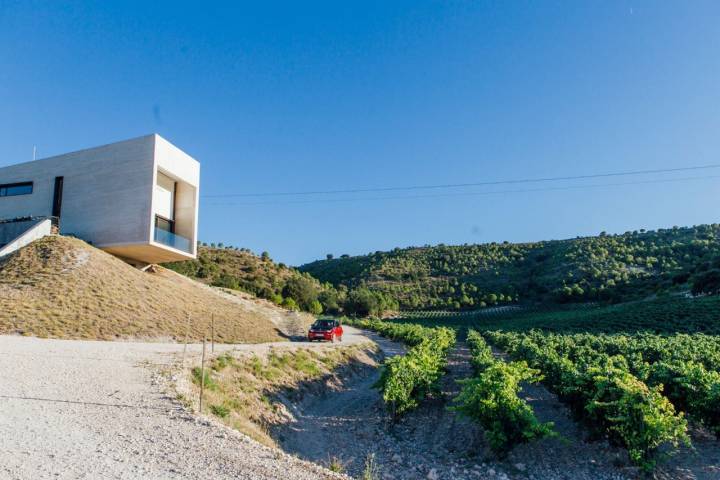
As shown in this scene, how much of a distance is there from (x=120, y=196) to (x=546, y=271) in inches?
2931

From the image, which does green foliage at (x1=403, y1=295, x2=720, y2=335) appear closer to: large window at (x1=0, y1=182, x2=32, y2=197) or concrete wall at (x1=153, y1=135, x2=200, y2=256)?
concrete wall at (x1=153, y1=135, x2=200, y2=256)

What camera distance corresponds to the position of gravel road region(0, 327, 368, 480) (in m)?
5.59

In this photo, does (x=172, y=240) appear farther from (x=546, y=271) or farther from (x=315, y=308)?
(x=546, y=271)

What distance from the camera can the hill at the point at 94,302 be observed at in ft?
60.0

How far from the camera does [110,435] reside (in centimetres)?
671

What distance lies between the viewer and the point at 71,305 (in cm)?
1978

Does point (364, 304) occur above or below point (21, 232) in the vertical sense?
below

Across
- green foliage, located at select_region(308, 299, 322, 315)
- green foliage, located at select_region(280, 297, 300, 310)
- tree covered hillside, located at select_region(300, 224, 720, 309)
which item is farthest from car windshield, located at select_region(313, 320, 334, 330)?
tree covered hillside, located at select_region(300, 224, 720, 309)

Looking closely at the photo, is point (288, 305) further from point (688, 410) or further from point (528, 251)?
point (528, 251)

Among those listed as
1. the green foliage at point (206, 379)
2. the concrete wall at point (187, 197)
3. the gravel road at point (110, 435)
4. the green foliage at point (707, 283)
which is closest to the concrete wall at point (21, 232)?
the concrete wall at point (187, 197)

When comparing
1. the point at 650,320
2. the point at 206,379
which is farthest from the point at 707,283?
the point at 206,379

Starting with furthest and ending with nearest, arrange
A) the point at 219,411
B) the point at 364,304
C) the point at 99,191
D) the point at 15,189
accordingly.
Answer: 1. the point at 364,304
2. the point at 15,189
3. the point at 99,191
4. the point at 219,411

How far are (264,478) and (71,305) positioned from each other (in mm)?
18063

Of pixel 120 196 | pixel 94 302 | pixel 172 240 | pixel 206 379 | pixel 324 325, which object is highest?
pixel 120 196
